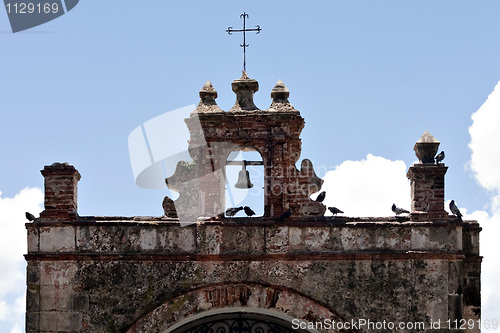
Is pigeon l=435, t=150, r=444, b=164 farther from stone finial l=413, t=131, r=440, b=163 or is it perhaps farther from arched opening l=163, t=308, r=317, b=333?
arched opening l=163, t=308, r=317, b=333

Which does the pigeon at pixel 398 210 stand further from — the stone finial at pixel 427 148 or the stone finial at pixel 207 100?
the stone finial at pixel 207 100

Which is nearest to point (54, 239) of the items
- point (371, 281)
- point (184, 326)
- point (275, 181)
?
point (184, 326)

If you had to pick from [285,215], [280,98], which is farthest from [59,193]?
[280,98]

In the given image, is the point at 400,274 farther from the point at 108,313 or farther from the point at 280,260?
the point at 108,313

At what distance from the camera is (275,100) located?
19.2 meters

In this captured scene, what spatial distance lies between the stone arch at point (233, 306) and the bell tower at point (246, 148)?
3.93 feet

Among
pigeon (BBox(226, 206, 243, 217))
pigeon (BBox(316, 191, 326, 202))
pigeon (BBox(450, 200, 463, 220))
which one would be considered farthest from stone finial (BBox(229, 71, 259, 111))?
pigeon (BBox(450, 200, 463, 220))

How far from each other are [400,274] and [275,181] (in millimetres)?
2437

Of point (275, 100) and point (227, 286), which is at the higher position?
point (275, 100)

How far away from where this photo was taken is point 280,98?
63.1 feet

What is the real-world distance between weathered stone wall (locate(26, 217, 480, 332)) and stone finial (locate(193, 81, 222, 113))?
1872mm

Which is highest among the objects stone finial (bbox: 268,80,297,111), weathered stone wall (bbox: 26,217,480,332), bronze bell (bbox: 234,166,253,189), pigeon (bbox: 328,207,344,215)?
stone finial (bbox: 268,80,297,111)

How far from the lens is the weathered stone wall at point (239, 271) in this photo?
18297mm

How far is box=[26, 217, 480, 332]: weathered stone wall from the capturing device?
1830 cm
